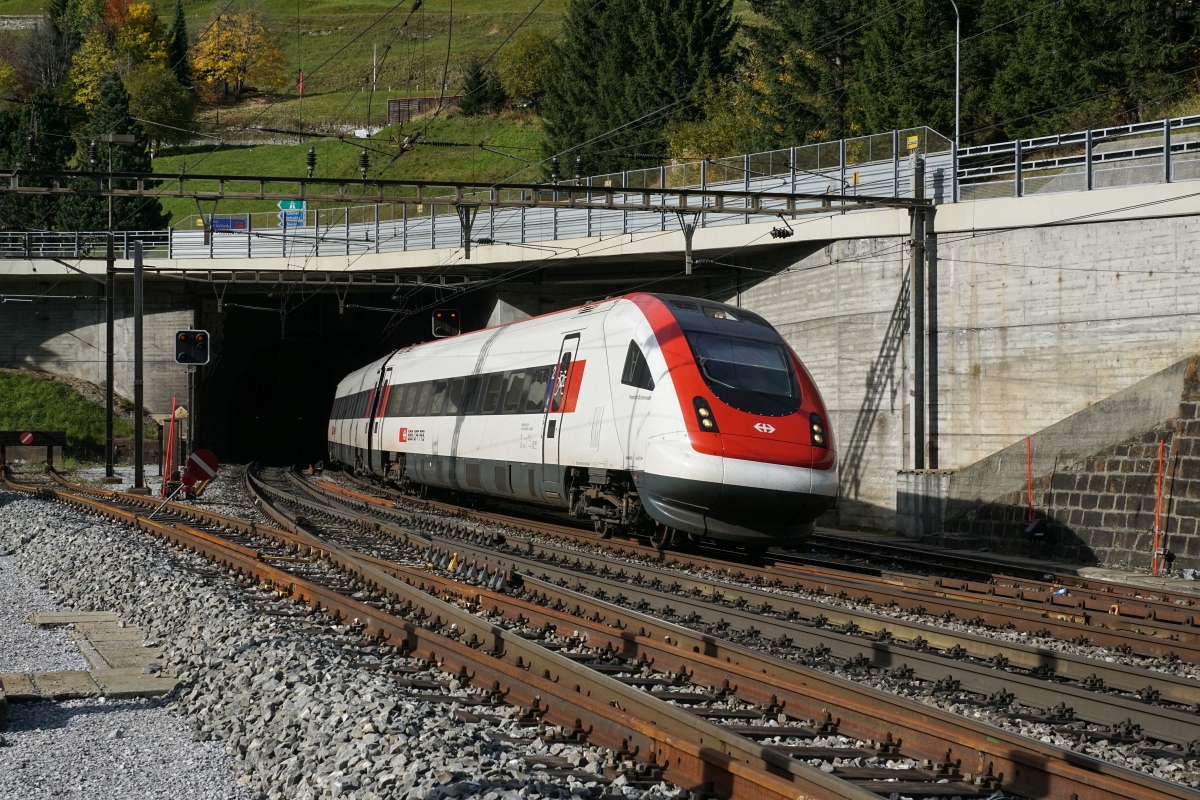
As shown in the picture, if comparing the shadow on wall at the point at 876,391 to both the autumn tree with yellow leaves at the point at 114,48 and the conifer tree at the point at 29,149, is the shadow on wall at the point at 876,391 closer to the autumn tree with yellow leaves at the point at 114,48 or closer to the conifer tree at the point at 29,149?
the conifer tree at the point at 29,149

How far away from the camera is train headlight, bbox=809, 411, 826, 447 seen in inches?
544

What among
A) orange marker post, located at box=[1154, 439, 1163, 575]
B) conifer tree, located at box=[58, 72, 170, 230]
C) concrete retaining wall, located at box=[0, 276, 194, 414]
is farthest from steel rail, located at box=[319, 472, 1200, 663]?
conifer tree, located at box=[58, 72, 170, 230]

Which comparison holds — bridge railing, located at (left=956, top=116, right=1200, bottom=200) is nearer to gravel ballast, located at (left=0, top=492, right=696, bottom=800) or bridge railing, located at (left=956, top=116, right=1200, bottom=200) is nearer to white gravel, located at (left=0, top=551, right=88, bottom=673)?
gravel ballast, located at (left=0, top=492, right=696, bottom=800)

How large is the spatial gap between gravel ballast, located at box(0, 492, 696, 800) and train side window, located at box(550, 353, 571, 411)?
6.16 m

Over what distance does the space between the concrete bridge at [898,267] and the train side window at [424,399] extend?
5059 millimetres

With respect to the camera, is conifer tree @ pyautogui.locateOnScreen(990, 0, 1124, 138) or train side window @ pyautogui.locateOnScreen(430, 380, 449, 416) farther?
conifer tree @ pyautogui.locateOnScreen(990, 0, 1124, 138)

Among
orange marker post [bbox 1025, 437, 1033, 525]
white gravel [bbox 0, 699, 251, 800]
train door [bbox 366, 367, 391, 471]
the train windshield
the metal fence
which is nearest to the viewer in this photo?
white gravel [bbox 0, 699, 251, 800]

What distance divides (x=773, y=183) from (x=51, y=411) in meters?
28.8

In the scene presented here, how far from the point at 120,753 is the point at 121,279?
127 feet

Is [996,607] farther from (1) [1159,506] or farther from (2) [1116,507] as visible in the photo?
(2) [1116,507]

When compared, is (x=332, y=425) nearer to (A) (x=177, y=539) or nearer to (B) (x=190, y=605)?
(A) (x=177, y=539)

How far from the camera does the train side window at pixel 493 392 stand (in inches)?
750

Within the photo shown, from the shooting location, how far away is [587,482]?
16031mm

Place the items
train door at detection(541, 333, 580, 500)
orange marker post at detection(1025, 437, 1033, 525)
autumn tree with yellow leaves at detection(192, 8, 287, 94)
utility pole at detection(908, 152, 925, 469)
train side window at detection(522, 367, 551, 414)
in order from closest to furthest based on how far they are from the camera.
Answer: train door at detection(541, 333, 580, 500) → train side window at detection(522, 367, 551, 414) → orange marker post at detection(1025, 437, 1033, 525) → utility pole at detection(908, 152, 925, 469) → autumn tree with yellow leaves at detection(192, 8, 287, 94)
